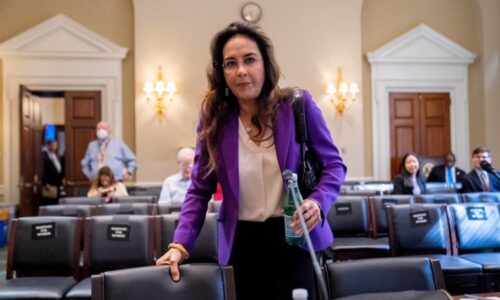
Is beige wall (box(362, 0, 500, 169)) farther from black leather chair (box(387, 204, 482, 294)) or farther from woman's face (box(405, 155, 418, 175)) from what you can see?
black leather chair (box(387, 204, 482, 294))

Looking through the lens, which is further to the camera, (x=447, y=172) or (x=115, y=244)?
(x=447, y=172)

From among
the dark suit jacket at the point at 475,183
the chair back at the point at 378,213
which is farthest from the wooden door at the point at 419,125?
the chair back at the point at 378,213

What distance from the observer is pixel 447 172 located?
23.3ft

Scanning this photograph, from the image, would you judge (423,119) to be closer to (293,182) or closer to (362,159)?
(362,159)

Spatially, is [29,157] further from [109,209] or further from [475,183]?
[475,183]

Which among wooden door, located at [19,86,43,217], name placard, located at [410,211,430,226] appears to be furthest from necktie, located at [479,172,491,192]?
wooden door, located at [19,86,43,217]

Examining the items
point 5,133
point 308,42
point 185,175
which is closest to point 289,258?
point 185,175

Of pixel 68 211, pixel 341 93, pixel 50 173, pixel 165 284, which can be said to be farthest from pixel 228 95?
pixel 50 173

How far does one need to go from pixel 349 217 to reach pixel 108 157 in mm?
3454

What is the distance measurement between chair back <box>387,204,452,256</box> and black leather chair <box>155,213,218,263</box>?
3.84 ft

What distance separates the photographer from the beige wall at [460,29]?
7457 millimetres

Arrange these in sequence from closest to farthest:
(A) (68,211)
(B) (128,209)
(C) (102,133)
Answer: (A) (68,211), (B) (128,209), (C) (102,133)

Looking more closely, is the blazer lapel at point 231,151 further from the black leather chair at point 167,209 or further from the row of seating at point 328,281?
the black leather chair at point 167,209

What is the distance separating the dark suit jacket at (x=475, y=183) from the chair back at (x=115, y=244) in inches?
155
